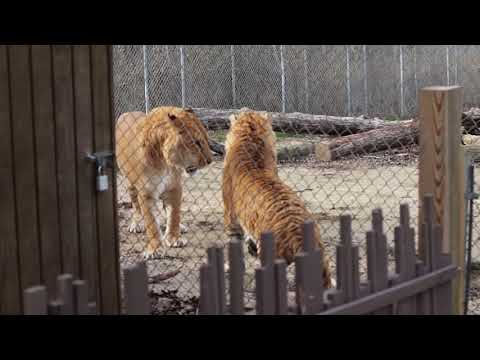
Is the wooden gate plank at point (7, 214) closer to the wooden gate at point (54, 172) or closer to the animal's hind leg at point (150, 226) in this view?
the wooden gate at point (54, 172)

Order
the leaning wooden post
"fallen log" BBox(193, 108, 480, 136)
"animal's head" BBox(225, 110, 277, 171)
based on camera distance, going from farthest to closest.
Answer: "fallen log" BBox(193, 108, 480, 136) → "animal's head" BBox(225, 110, 277, 171) → the leaning wooden post

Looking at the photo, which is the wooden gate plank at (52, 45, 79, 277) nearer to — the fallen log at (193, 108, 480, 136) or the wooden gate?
the wooden gate

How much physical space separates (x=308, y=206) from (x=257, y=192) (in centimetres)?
399

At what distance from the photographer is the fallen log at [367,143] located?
12336 millimetres

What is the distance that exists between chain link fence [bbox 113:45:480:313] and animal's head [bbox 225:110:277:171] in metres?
3.21

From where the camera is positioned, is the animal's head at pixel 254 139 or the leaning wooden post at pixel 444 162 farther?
the animal's head at pixel 254 139

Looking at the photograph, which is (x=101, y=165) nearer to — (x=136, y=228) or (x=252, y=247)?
(x=252, y=247)

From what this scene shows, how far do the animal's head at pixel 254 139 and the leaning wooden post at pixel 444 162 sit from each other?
99.9 inches

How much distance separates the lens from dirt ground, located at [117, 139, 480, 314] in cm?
696

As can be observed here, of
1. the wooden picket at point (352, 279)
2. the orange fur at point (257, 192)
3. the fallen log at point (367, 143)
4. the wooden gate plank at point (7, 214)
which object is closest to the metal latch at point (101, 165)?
the wooden gate plank at point (7, 214)

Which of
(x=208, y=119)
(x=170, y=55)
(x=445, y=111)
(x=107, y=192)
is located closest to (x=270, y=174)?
(x=107, y=192)

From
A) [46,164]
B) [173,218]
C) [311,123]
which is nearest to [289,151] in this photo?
[311,123]

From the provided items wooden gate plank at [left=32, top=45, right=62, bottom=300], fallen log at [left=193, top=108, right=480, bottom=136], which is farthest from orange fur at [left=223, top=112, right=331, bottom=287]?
fallen log at [left=193, top=108, right=480, bottom=136]

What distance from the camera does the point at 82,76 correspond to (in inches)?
193
